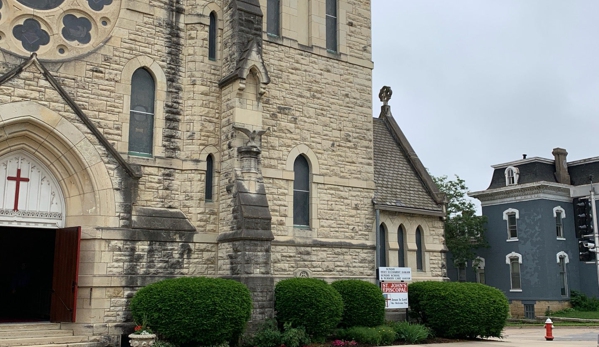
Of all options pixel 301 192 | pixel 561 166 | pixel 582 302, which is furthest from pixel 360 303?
pixel 561 166

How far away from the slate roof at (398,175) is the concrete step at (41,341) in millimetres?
9628

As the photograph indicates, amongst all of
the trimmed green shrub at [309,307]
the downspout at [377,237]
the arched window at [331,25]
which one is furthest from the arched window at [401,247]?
the arched window at [331,25]

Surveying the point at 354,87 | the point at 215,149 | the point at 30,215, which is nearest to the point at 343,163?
the point at 354,87

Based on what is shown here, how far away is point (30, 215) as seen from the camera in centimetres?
1352

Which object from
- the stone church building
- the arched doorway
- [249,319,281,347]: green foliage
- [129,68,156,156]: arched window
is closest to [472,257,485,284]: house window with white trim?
the stone church building

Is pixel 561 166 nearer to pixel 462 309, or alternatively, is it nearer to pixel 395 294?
pixel 462 309

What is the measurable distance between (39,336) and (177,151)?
5.22 m

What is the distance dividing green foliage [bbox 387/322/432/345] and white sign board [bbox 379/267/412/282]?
4.54ft

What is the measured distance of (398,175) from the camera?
846 inches

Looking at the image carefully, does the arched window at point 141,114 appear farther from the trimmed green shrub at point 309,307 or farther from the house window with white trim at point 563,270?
the house window with white trim at point 563,270

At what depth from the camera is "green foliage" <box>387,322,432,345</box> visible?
1662cm

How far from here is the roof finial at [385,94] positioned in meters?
24.1

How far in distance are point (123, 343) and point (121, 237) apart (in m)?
2.34

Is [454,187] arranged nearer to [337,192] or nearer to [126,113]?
[337,192]
